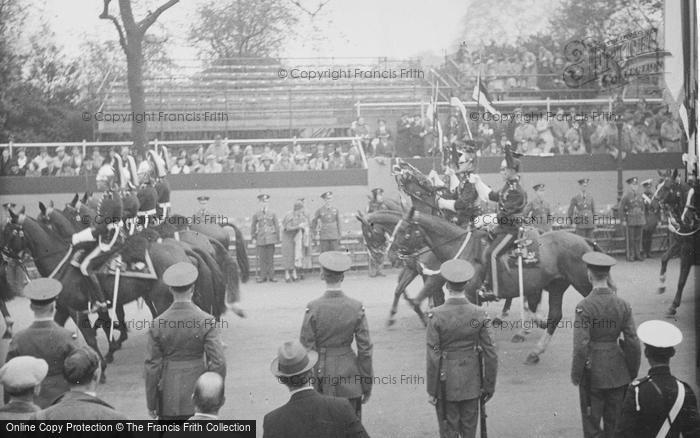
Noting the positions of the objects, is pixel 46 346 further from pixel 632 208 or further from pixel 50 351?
pixel 632 208

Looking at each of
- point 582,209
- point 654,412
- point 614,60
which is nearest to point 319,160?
point 582,209

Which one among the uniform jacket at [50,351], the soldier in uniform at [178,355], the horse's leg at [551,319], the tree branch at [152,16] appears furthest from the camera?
the horse's leg at [551,319]

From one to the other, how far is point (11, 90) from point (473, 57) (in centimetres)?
615

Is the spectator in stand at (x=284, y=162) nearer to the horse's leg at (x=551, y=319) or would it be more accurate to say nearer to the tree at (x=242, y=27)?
the tree at (x=242, y=27)

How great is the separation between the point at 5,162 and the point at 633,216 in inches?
329

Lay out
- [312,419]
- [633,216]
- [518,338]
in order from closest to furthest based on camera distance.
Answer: [312,419]
[518,338]
[633,216]

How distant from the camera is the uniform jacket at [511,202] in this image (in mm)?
8883

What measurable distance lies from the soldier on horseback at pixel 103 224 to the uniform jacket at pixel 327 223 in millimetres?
3485

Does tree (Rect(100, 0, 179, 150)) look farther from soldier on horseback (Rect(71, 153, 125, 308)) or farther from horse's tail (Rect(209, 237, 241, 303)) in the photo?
horse's tail (Rect(209, 237, 241, 303))

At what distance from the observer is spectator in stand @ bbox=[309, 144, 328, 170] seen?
10.1m

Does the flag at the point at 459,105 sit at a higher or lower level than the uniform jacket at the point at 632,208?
higher

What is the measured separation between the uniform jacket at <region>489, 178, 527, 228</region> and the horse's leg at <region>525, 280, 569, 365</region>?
99cm

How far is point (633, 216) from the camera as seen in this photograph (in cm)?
1038

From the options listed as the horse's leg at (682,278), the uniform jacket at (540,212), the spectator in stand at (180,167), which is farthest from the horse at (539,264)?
the spectator in stand at (180,167)
